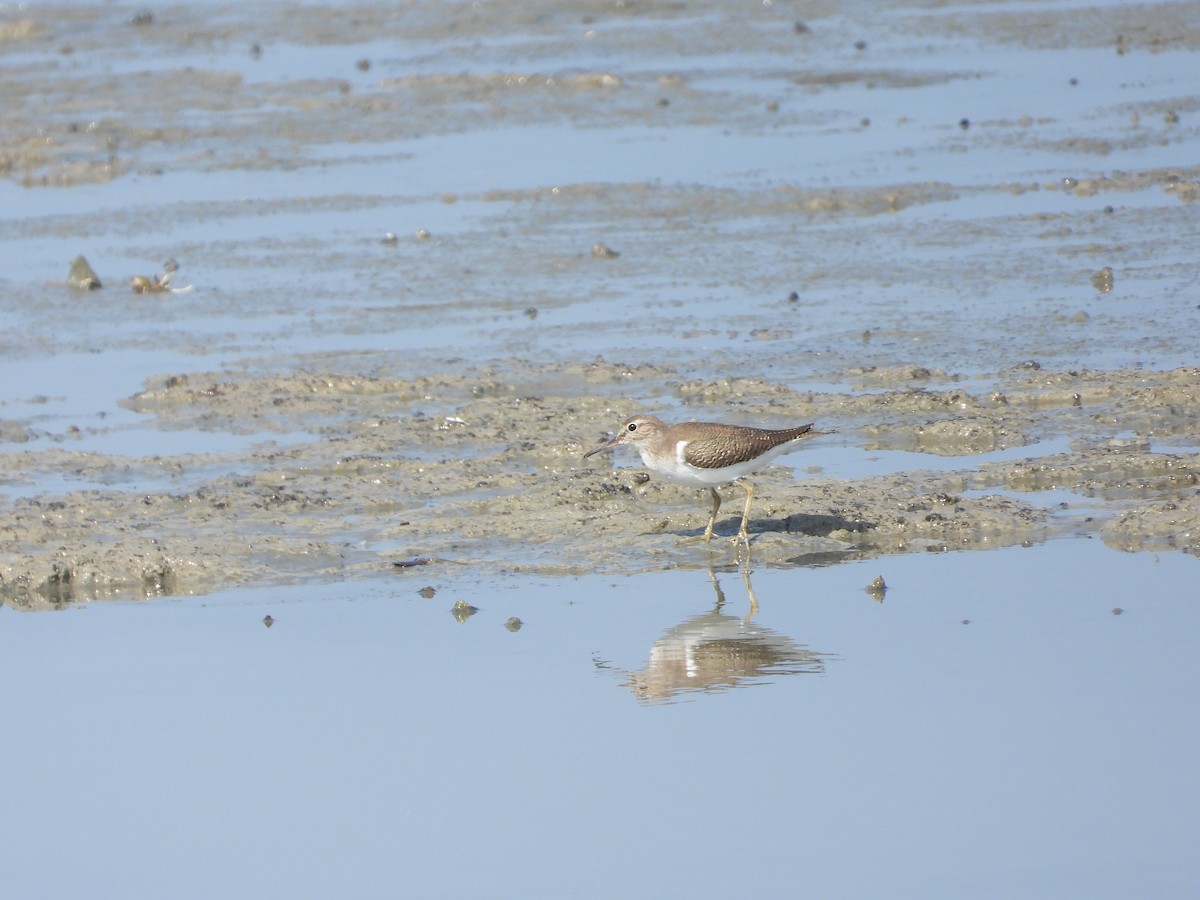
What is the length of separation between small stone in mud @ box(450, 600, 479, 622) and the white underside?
152 centimetres

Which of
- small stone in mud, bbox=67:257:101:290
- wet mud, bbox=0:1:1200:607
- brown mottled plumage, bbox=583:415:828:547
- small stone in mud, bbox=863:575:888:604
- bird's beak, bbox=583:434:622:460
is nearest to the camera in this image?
small stone in mud, bbox=863:575:888:604

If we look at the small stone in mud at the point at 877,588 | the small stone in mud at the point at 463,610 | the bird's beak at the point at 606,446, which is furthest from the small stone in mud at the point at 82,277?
the small stone in mud at the point at 877,588

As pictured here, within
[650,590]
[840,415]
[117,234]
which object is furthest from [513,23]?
[650,590]

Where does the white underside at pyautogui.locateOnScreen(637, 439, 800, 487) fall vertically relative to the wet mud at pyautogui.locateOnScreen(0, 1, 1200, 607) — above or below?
below

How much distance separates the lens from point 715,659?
27.5 ft

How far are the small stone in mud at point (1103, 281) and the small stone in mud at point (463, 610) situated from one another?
6874 millimetres

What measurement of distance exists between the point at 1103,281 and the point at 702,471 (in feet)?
18.0

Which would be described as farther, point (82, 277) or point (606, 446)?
point (82, 277)

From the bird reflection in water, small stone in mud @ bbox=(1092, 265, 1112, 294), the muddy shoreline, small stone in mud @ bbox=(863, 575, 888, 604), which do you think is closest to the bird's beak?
the muddy shoreline

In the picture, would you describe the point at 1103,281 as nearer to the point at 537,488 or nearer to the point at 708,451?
the point at 708,451

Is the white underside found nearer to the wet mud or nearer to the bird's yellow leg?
the bird's yellow leg

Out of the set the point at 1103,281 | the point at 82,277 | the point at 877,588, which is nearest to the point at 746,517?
the point at 877,588

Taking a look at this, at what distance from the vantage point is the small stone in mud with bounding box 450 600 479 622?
9016 millimetres

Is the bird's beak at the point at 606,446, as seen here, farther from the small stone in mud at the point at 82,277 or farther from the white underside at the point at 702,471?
the small stone in mud at the point at 82,277
